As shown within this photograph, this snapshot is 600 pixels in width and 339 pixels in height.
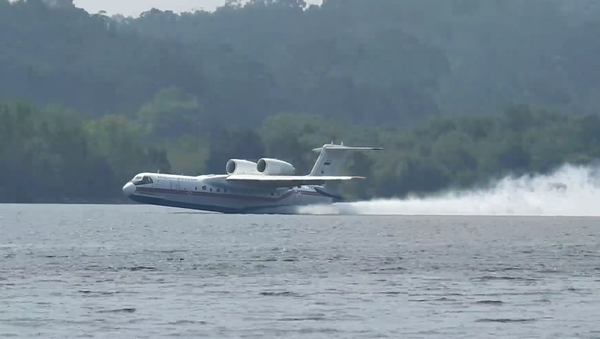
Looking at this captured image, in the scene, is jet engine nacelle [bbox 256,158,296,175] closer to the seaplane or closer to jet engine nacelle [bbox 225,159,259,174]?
the seaplane

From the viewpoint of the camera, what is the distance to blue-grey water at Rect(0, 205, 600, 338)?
94.4ft

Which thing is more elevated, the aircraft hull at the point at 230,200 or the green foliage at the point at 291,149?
the green foliage at the point at 291,149

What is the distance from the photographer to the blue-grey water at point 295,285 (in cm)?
2877

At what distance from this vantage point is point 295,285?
3712cm

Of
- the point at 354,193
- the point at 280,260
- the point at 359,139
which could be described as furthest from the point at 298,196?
the point at 280,260

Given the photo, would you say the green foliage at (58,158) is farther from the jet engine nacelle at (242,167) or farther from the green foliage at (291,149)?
the jet engine nacelle at (242,167)

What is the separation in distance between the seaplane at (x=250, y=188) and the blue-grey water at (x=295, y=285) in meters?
21.8

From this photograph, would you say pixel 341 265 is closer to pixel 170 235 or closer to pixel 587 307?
pixel 587 307

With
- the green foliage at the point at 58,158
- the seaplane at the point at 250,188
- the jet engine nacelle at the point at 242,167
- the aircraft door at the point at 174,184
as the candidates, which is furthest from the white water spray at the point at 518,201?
the green foliage at the point at 58,158

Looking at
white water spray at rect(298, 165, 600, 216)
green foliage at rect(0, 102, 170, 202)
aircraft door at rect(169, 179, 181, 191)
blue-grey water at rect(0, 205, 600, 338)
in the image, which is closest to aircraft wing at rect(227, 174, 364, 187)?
aircraft door at rect(169, 179, 181, 191)

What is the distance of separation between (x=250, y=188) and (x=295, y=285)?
53.8 metres

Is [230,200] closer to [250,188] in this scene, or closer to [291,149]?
[250,188]

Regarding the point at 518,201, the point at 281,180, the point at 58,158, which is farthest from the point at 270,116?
the point at 281,180

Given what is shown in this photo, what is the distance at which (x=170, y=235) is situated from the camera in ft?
208
